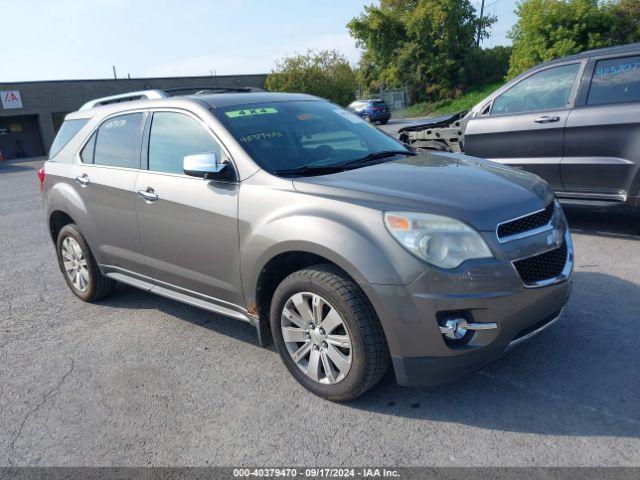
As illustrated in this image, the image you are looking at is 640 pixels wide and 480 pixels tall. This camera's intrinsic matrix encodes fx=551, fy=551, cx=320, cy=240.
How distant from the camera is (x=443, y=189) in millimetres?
3133

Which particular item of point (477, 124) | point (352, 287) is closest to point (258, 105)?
point (352, 287)

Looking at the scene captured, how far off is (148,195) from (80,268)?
63.3 inches

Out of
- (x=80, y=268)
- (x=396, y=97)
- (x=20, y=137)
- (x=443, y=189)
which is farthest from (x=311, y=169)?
(x=396, y=97)

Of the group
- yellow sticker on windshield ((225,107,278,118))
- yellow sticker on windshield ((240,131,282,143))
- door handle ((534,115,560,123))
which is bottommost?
door handle ((534,115,560,123))

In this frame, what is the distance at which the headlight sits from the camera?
2.79 metres

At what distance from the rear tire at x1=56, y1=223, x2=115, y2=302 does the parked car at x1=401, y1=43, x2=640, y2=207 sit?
454 cm

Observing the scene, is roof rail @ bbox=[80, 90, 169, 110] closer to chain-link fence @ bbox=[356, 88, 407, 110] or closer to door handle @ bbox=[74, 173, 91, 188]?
door handle @ bbox=[74, 173, 91, 188]

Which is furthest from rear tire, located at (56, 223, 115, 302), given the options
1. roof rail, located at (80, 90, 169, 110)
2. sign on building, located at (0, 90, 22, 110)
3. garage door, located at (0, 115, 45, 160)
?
garage door, located at (0, 115, 45, 160)

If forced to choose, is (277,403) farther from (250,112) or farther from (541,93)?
(541,93)

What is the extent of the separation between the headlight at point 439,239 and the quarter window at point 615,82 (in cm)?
381

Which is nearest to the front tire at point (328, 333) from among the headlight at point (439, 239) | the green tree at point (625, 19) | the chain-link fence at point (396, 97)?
the headlight at point (439, 239)

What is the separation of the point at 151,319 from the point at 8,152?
3922cm

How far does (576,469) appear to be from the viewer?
252cm

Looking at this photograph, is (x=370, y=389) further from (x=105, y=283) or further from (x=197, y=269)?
(x=105, y=283)
